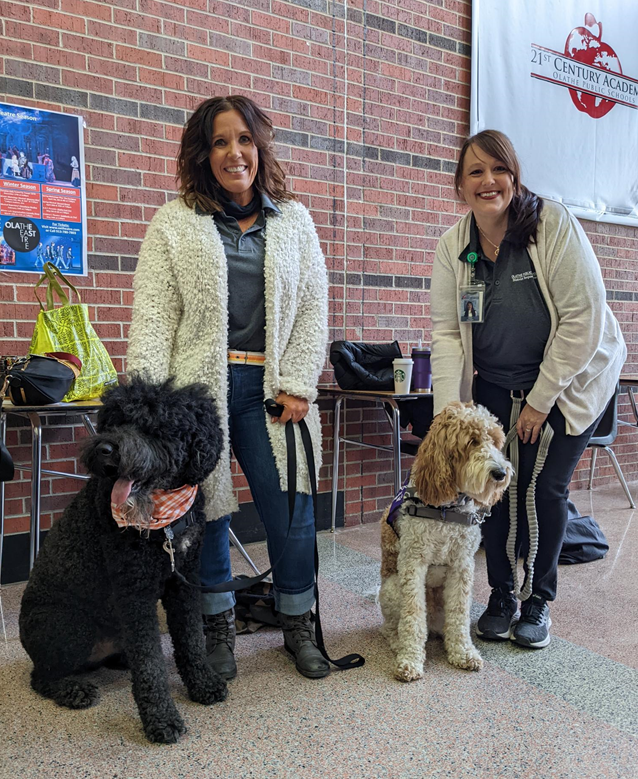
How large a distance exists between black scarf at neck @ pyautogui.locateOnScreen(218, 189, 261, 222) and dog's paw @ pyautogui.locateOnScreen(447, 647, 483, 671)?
1554 mm

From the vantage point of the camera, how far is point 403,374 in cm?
327

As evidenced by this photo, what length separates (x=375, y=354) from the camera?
11.6 ft

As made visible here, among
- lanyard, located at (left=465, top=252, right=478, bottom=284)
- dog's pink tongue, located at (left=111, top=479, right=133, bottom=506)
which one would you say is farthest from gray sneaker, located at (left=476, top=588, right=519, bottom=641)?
dog's pink tongue, located at (left=111, top=479, right=133, bottom=506)

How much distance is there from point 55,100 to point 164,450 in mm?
2090

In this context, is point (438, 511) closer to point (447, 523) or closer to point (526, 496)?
point (447, 523)

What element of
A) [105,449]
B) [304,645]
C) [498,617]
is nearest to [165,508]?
[105,449]

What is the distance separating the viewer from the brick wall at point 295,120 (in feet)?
9.52

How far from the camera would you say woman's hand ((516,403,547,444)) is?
2.17 m

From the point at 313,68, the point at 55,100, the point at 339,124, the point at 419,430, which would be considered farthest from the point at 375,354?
the point at 55,100

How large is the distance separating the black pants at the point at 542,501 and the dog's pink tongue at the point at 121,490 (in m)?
1.34

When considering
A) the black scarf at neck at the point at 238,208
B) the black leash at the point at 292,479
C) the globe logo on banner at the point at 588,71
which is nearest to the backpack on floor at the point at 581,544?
the black leash at the point at 292,479

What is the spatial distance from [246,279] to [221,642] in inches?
46.0

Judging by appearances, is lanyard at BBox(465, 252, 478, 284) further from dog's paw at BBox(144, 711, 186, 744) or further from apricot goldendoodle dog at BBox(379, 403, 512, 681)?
dog's paw at BBox(144, 711, 186, 744)

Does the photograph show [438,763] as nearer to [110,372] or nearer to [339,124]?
[110,372]
